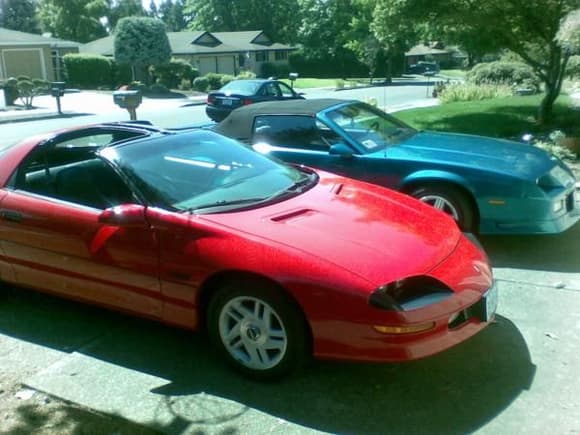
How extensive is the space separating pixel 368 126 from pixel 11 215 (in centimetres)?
365

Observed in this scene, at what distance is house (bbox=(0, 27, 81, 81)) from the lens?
142 feet

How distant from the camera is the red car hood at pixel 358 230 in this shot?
10.7 ft

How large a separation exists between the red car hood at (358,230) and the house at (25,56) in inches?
1744

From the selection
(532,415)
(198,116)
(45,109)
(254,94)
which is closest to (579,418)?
(532,415)

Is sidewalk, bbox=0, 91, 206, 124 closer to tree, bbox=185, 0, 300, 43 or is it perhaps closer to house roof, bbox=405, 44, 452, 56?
tree, bbox=185, 0, 300, 43

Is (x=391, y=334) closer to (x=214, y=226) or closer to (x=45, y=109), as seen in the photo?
(x=214, y=226)

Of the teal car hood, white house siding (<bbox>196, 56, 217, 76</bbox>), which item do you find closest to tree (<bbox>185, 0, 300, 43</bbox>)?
white house siding (<bbox>196, 56, 217, 76</bbox>)

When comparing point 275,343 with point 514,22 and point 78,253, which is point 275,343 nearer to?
point 78,253

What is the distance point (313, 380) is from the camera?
350 cm

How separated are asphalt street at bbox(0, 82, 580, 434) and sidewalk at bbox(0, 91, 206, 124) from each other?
22377mm

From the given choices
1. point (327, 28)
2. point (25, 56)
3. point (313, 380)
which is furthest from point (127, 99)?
point (327, 28)

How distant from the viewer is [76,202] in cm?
420

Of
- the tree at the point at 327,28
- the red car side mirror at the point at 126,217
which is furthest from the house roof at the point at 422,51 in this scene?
the red car side mirror at the point at 126,217

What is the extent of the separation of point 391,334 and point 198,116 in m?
22.0
